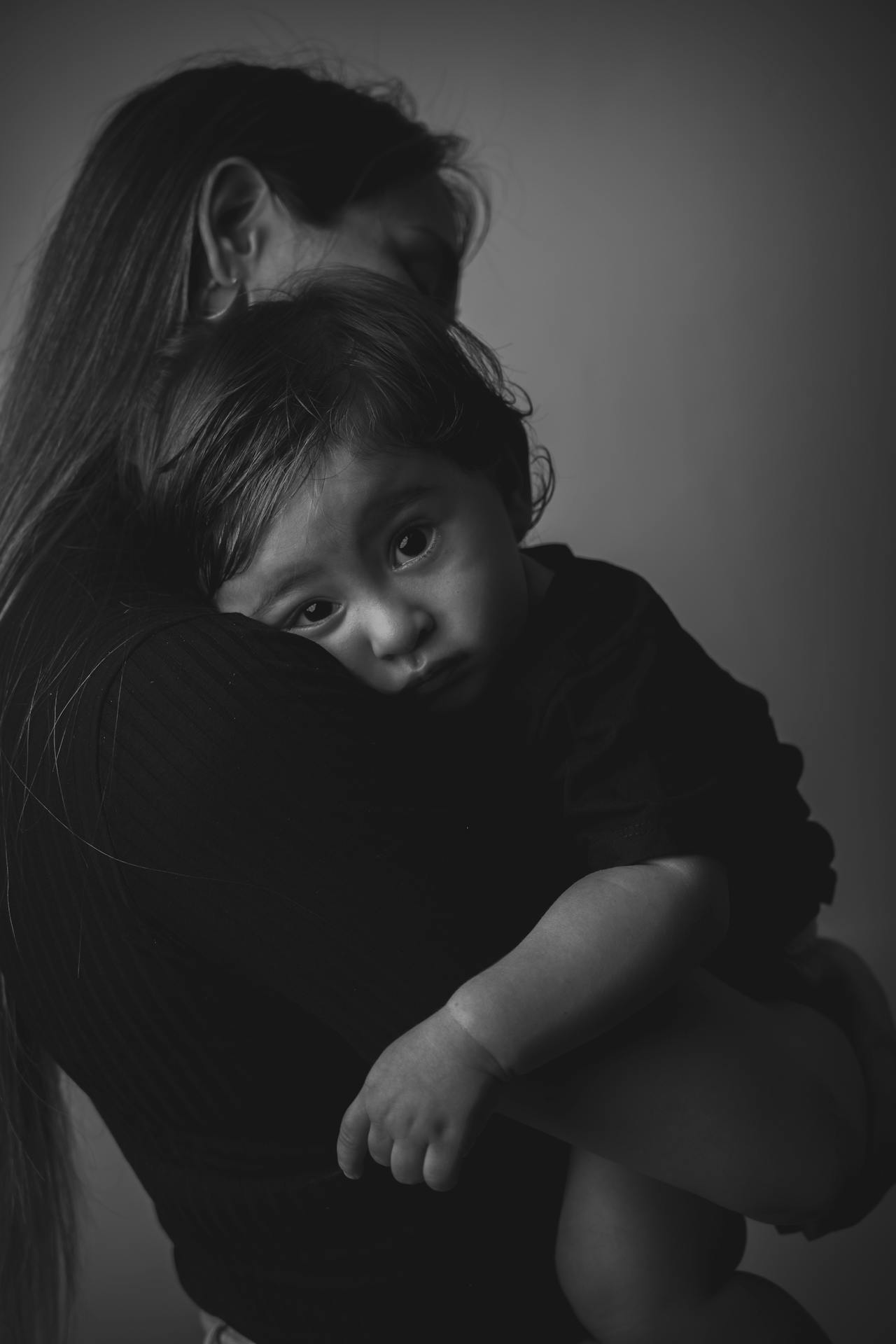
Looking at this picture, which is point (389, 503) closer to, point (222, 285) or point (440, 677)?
point (440, 677)

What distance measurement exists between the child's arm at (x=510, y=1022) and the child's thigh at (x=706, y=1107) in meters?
0.03

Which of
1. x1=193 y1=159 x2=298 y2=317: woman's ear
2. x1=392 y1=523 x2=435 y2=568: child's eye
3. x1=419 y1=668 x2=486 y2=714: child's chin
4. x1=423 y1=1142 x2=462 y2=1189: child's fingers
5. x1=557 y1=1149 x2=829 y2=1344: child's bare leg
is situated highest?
x1=193 y1=159 x2=298 y2=317: woman's ear

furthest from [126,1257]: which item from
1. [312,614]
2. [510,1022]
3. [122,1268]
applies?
[510,1022]

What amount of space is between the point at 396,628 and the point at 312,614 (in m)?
0.08

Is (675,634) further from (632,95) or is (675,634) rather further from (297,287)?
(632,95)

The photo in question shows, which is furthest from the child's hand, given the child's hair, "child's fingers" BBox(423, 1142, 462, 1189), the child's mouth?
the child's hair

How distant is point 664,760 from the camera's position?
2.71ft

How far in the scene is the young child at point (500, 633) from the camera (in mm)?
810

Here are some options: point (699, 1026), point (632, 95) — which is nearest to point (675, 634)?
point (699, 1026)

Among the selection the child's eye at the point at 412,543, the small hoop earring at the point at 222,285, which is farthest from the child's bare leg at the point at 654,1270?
the small hoop earring at the point at 222,285

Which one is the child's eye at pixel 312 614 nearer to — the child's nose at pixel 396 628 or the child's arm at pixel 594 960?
the child's nose at pixel 396 628

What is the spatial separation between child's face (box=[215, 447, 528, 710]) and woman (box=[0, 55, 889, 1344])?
0.09 meters

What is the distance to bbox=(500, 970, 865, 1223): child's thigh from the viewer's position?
736 mm

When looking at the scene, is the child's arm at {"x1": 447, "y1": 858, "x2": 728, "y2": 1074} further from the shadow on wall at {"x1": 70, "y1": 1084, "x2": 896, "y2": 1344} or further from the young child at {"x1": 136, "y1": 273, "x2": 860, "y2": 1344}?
the shadow on wall at {"x1": 70, "y1": 1084, "x2": 896, "y2": 1344}
